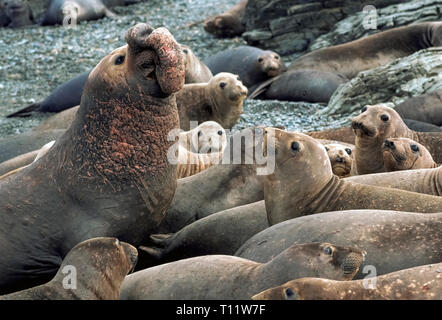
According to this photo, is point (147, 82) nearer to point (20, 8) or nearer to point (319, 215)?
point (319, 215)

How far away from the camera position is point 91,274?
450 cm

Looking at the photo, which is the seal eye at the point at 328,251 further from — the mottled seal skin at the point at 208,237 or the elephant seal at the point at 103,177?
the elephant seal at the point at 103,177

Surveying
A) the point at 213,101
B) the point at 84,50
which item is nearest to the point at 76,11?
the point at 84,50

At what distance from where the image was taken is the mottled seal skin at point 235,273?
13.6 feet

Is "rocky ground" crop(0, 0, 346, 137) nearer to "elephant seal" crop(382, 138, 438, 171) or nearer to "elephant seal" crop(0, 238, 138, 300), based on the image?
"elephant seal" crop(382, 138, 438, 171)

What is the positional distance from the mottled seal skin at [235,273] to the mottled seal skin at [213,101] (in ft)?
17.6

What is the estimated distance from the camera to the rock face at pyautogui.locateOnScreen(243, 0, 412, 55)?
13828 millimetres

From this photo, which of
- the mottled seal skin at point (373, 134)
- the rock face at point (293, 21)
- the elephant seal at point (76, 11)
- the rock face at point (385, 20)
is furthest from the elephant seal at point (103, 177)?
the elephant seal at point (76, 11)

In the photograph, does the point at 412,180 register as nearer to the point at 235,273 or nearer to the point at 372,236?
the point at 372,236

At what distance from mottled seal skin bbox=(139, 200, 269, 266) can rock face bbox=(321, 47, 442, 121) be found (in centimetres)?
466

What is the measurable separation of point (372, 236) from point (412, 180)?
1476 mm

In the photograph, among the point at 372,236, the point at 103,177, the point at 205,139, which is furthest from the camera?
the point at 205,139

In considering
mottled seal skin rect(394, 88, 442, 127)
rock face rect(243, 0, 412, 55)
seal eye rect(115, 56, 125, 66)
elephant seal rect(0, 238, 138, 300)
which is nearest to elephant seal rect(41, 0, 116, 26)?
rock face rect(243, 0, 412, 55)
